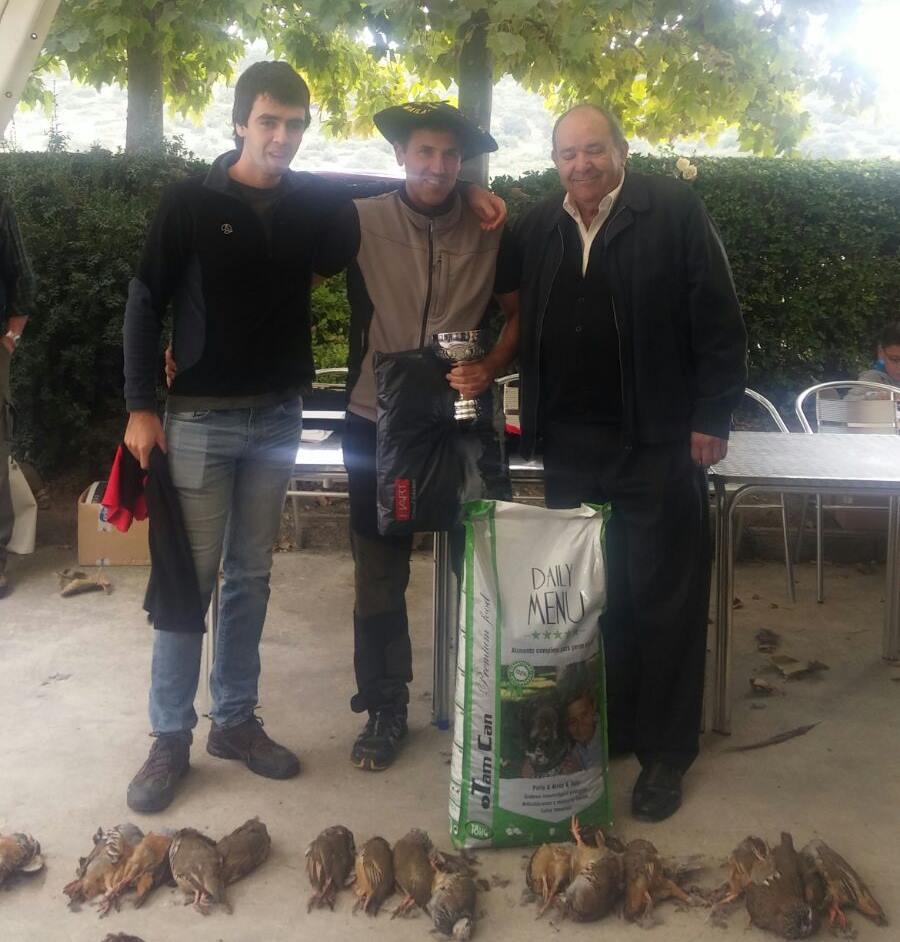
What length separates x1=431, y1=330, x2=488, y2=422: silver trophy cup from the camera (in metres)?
3.23

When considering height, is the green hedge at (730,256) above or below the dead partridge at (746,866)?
above

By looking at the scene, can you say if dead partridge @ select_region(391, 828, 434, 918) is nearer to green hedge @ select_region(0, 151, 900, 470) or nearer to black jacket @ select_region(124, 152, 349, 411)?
black jacket @ select_region(124, 152, 349, 411)

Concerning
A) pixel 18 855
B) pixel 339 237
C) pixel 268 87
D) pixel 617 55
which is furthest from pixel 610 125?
pixel 617 55

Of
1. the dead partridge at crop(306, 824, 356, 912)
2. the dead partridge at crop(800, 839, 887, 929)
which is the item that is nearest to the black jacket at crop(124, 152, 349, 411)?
the dead partridge at crop(306, 824, 356, 912)

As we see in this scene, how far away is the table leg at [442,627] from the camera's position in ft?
12.5

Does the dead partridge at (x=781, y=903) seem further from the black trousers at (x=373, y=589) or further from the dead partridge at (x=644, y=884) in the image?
the black trousers at (x=373, y=589)

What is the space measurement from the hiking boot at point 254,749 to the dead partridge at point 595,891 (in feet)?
3.72

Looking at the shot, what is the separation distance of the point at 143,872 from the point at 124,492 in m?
1.12

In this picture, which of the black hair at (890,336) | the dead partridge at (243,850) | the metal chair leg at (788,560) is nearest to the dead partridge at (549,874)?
the dead partridge at (243,850)

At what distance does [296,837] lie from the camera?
3152 mm

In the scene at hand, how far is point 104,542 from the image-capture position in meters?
5.80

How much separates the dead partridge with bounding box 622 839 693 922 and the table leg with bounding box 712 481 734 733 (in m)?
1.09

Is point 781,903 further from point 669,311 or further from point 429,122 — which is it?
point 429,122

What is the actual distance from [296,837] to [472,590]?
3.02 ft
